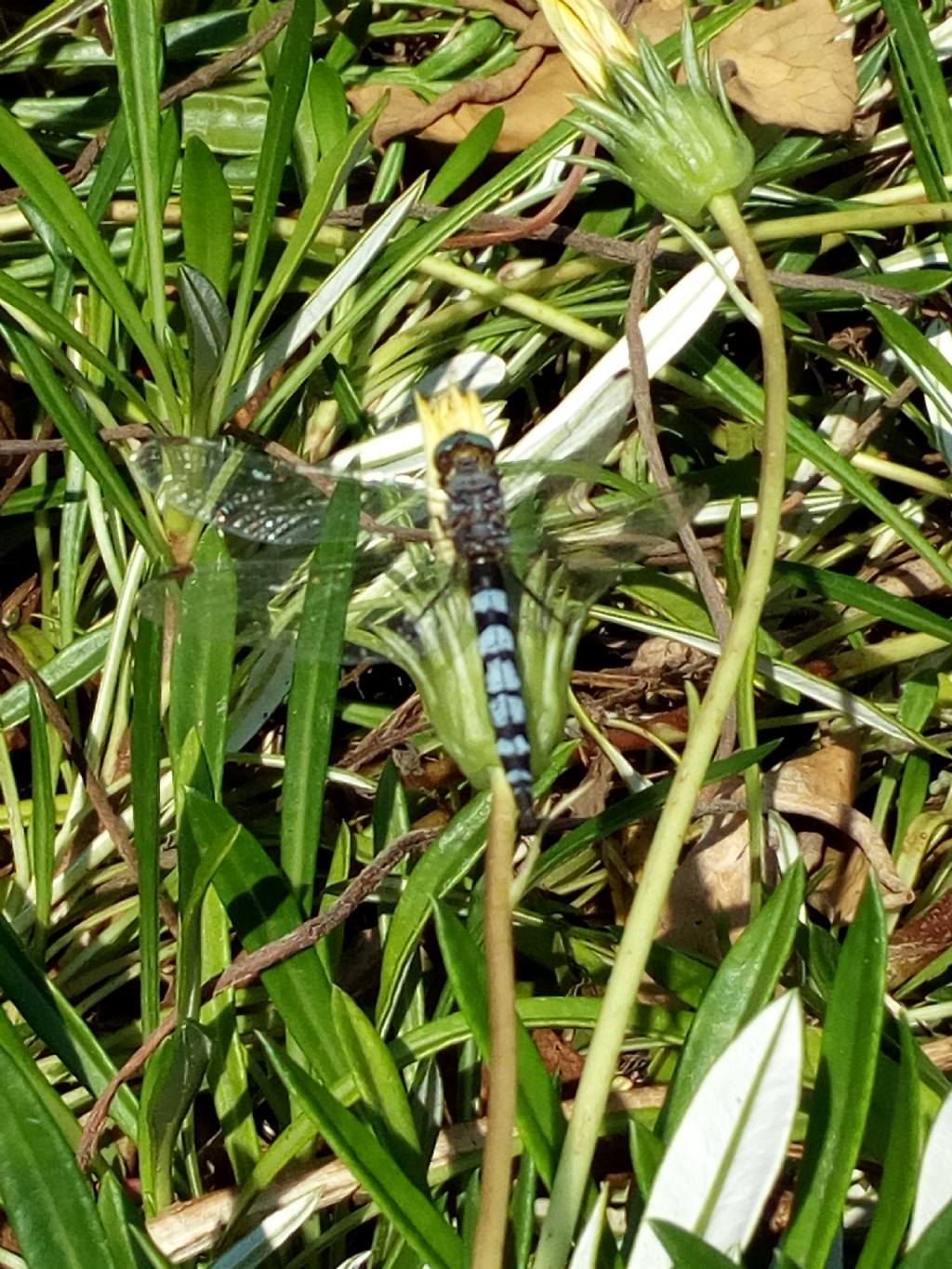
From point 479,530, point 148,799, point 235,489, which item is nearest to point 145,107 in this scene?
point 235,489

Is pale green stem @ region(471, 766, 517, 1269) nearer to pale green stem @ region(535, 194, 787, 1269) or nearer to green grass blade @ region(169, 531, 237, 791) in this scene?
pale green stem @ region(535, 194, 787, 1269)

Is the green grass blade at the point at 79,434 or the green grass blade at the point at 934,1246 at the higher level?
the green grass blade at the point at 79,434

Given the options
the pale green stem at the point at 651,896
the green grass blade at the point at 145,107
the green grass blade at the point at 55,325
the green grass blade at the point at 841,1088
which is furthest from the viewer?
the green grass blade at the point at 145,107

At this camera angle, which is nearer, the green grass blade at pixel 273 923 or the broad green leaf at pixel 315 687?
the green grass blade at pixel 273 923

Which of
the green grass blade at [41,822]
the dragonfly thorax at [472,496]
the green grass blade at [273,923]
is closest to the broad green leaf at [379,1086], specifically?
the green grass blade at [273,923]

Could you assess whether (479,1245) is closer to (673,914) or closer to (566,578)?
(566,578)

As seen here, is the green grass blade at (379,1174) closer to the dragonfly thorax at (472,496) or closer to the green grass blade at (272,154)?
the dragonfly thorax at (472,496)

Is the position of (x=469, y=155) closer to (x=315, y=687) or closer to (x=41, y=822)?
(x=315, y=687)

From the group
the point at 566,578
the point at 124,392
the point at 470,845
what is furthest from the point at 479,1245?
the point at 124,392
